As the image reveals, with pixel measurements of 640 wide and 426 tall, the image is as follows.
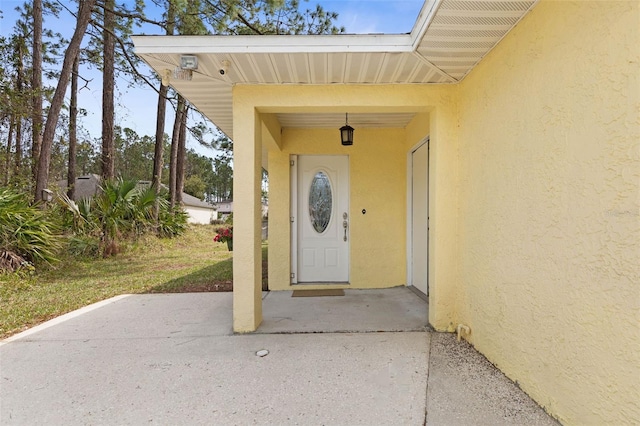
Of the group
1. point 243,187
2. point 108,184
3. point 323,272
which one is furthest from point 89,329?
point 108,184

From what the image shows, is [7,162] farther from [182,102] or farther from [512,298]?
[512,298]

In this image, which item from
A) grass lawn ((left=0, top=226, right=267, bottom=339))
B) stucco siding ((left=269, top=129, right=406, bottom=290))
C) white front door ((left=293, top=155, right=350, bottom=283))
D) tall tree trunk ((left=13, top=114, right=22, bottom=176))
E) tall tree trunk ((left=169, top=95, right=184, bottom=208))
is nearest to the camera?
grass lawn ((left=0, top=226, right=267, bottom=339))

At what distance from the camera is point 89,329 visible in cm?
411

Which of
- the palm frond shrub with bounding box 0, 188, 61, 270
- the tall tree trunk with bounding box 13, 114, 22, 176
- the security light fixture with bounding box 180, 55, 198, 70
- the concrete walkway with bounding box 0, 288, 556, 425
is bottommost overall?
the concrete walkway with bounding box 0, 288, 556, 425

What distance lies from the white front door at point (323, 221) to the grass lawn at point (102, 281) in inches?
65.0

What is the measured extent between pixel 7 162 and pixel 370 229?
12706 mm

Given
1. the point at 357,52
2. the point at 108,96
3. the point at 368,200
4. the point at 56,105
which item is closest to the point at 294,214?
the point at 368,200

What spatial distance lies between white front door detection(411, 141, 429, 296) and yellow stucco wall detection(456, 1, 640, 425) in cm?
189

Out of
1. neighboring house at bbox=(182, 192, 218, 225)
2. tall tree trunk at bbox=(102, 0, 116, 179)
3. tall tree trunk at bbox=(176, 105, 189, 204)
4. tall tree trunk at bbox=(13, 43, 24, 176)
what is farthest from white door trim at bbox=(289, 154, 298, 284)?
neighboring house at bbox=(182, 192, 218, 225)

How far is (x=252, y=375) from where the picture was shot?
2.93 m

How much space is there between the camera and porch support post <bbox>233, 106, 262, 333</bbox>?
12.6 ft

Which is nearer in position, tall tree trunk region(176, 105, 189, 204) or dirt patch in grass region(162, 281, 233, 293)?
dirt patch in grass region(162, 281, 233, 293)

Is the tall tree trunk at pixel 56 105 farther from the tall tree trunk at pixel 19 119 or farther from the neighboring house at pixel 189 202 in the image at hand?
the neighboring house at pixel 189 202

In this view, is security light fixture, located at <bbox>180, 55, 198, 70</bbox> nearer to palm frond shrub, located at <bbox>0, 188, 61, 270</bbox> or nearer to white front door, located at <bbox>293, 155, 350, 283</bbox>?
white front door, located at <bbox>293, 155, 350, 283</bbox>
